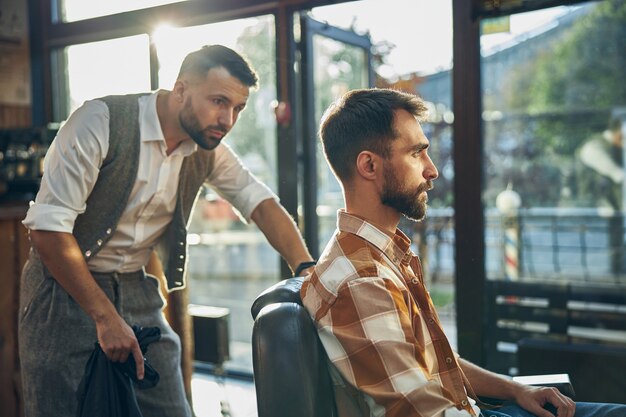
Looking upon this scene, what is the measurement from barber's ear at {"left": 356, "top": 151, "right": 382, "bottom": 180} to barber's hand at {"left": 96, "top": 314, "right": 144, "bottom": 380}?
68cm

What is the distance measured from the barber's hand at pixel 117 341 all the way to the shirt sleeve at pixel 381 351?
53cm

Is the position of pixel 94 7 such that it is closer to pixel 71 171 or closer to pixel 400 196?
pixel 71 171

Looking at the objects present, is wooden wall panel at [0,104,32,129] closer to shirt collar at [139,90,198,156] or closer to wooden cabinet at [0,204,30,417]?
wooden cabinet at [0,204,30,417]

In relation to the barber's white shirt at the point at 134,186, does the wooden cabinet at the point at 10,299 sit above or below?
below

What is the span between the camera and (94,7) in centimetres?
370

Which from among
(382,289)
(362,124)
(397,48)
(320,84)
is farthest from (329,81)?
(382,289)

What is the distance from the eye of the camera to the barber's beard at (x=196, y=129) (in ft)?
6.25

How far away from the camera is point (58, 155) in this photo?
5.81 ft

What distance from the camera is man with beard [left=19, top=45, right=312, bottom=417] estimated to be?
1.74m

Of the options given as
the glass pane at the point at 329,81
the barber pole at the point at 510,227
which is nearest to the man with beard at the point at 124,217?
the glass pane at the point at 329,81

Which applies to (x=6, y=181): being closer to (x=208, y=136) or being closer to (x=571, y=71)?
(x=208, y=136)

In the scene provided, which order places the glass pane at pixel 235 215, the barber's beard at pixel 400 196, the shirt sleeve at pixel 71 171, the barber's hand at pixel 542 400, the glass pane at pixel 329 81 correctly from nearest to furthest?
1. the barber's beard at pixel 400 196
2. the barber's hand at pixel 542 400
3. the shirt sleeve at pixel 71 171
4. the glass pane at pixel 329 81
5. the glass pane at pixel 235 215

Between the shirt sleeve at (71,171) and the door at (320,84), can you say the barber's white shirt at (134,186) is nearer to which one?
the shirt sleeve at (71,171)

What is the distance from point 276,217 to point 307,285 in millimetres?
580
